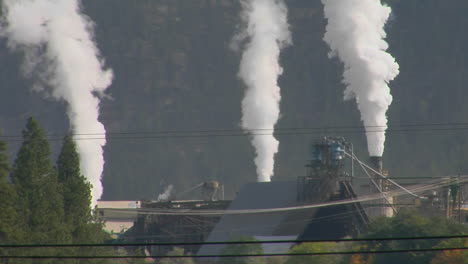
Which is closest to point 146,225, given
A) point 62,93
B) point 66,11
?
point 62,93

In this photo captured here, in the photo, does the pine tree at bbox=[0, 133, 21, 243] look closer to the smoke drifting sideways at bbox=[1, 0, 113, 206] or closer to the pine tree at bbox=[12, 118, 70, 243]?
the pine tree at bbox=[12, 118, 70, 243]

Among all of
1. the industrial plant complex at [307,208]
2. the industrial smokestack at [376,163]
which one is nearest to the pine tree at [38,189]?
the industrial plant complex at [307,208]

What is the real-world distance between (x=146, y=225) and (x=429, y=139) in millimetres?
103541

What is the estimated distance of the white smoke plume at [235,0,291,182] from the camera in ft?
501

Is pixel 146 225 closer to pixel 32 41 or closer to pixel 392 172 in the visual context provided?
pixel 32 41

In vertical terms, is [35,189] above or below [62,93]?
below

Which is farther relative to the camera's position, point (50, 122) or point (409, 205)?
point (50, 122)

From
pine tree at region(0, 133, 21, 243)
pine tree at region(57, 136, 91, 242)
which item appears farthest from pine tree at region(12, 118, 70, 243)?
pine tree at region(0, 133, 21, 243)

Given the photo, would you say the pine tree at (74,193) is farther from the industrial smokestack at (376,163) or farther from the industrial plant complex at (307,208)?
the industrial smokestack at (376,163)

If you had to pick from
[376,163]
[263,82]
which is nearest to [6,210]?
[376,163]

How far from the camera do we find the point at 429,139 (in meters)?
196

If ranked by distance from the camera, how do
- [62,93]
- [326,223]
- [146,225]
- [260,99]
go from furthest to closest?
1. [260,99]
2. [62,93]
3. [146,225]
4. [326,223]

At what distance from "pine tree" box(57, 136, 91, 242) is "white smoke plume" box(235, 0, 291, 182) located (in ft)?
240

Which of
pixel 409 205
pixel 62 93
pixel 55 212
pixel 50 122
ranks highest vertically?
pixel 50 122
